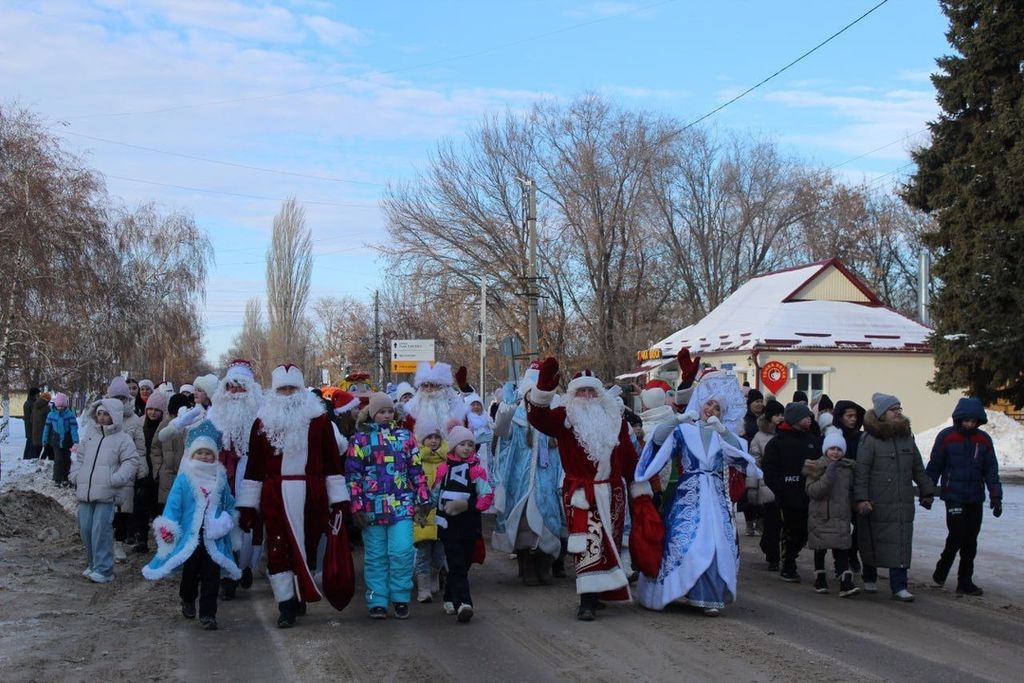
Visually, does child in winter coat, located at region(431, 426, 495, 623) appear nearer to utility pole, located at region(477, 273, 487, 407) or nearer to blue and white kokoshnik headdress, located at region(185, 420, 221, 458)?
blue and white kokoshnik headdress, located at region(185, 420, 221, 458)

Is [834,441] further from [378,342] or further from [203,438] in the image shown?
[378,342]

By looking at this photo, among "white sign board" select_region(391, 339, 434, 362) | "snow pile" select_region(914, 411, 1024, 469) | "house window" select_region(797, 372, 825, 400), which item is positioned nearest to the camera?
"snow pile" select_region(914, 411, 1024, 469)

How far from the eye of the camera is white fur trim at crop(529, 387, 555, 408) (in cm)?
877

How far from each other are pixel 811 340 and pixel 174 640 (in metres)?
29.2

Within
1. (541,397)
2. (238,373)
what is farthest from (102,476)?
(541,397)

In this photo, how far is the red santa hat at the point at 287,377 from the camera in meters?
8.61

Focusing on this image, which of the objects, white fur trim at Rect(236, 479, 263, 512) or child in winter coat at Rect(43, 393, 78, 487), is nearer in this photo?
white fur trim at Rect(236, 479, 263, 512)

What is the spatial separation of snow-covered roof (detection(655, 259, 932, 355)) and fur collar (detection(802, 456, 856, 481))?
2401cm

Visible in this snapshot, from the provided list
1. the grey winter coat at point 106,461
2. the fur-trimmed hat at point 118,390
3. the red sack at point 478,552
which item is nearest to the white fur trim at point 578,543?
the red sack at point 478,552

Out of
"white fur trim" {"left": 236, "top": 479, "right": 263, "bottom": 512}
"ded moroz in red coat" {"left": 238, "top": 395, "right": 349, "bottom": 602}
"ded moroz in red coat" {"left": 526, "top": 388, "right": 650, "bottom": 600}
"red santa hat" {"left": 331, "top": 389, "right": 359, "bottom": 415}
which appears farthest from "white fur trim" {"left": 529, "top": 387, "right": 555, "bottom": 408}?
"red santa hat" {"left": 331, "top": 389, "right": 359, "bottom": 415}

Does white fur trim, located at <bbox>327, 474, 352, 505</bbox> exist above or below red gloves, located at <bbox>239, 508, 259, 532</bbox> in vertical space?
above

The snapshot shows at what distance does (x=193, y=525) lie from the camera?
8328mm

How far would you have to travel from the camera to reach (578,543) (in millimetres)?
8742

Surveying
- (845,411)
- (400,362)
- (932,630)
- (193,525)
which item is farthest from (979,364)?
(400,362)
